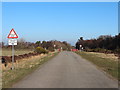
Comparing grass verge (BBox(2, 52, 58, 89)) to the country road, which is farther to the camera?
grass verge (BBox(2, 52, 58, 89))

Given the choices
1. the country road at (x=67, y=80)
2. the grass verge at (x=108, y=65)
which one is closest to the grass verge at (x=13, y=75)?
the country road at (x=67, y=80)

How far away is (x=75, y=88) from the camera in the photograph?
25.2ft

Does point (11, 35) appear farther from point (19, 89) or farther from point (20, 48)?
point (20, 48)

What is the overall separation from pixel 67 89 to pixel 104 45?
78575 millimetres

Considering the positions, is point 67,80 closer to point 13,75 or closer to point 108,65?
point 13,75

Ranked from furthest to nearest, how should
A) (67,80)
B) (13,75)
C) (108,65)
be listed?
1. (108,65)
2. (13,75)
3. (67,80)

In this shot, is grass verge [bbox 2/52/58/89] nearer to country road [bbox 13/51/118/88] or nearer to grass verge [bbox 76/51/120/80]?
country road [bbox 13/51/118/88]

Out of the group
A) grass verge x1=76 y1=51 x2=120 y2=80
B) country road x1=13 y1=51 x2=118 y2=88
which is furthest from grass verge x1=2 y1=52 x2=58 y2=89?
grass verge x1=76 y1=51 x2=120 y2=80

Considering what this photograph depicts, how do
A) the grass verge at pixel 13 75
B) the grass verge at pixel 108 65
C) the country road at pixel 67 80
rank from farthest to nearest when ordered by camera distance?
the grass verge at pixel 108 65, the grass verge at pixel 13 75, the country road at pixel 67 80

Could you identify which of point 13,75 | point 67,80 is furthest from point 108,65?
point 13,75

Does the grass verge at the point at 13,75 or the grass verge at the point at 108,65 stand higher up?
the grass verge at the point at 13,75

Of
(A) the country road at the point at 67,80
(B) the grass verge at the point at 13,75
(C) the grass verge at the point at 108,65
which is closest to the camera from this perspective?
(A) the country road at the point at 67,80

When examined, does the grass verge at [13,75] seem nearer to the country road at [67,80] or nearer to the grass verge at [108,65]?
the country road at [67,80]

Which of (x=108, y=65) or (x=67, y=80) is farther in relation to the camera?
(x=108, y=65)
